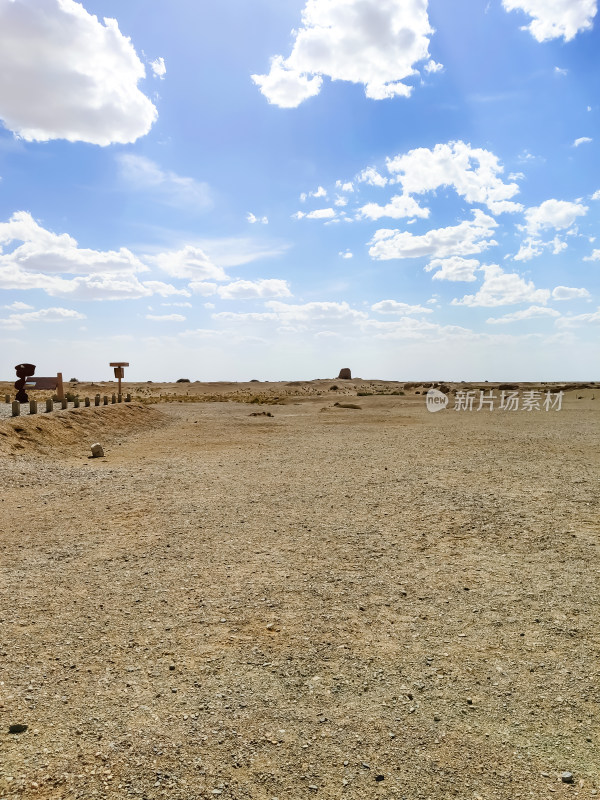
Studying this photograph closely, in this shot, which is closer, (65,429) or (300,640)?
(300,640)

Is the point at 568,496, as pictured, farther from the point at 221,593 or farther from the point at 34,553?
the point at 34,553

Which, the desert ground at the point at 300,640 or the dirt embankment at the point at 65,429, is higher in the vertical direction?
the dirt embankment at the point at 65,429

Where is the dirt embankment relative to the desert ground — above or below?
above

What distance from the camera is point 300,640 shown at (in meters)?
4.85

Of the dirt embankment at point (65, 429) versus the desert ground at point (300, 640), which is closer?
the desert ground at point (300, 640)

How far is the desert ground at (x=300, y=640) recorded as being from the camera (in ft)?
11.0

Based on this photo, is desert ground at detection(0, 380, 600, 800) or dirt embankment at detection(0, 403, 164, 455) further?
dirt embankment at detection(0, 403, 164, 455)

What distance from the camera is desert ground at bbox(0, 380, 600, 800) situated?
3340 millimetres

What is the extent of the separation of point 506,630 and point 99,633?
3.63 m

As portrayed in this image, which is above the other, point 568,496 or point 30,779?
point 568,496

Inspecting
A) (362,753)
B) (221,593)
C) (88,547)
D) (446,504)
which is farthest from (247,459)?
(362,753)

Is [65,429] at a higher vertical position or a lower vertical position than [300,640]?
higher

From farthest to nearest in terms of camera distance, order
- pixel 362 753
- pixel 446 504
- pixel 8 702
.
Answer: pixel 446 504 → pixel 8 702 → pixel 362 753

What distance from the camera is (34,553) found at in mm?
7113
